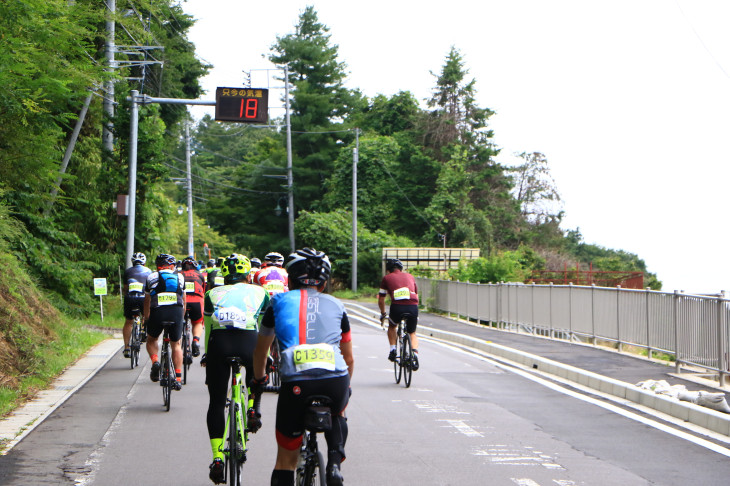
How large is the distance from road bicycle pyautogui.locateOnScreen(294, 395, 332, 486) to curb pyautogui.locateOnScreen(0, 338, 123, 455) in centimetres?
442

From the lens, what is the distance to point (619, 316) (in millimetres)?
17531

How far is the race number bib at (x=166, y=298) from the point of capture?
11742 mm

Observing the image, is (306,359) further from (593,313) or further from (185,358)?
(593,313)

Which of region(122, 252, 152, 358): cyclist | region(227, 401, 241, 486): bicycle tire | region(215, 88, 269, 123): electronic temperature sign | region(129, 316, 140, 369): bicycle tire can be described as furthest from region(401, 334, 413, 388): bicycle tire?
region(215, 88, 269, 123): electronic temperature sign

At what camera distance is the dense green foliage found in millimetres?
16203

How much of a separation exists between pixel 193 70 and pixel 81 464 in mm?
41811

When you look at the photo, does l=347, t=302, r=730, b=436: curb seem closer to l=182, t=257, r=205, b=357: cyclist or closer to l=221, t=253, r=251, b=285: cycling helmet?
l=221, t=253, r=251, b=285: cycling helmet

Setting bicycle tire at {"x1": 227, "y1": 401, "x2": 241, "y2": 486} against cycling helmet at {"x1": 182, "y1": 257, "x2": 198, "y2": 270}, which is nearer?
bicycle tire at {"x1": 227, "y1": 401, "x2": 241, "y2": 486}

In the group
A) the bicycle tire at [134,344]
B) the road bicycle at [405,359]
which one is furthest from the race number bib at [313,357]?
the bicycle tire at [134,344]

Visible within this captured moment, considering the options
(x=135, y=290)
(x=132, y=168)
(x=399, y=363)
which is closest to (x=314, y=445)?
(x=399, y=363)

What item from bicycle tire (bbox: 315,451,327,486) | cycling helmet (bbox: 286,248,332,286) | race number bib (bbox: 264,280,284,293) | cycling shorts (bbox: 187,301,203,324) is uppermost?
cycling helmet (bbox: 286,248,332,286)

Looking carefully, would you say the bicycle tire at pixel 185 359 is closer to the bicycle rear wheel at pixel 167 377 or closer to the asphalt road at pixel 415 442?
the asphalt road at pixel 415 442

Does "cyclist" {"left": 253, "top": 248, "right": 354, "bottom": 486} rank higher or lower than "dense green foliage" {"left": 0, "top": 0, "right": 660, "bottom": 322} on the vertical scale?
lower

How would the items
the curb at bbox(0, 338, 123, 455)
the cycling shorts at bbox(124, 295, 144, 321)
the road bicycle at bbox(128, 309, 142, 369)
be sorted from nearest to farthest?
1. the curb at bbox(0, 338, 123, 455)
2. the cycling shorts at bbox(124, 295, 144, 321)
3. the road bicycle at bbox(128, 309, 142, 369)
